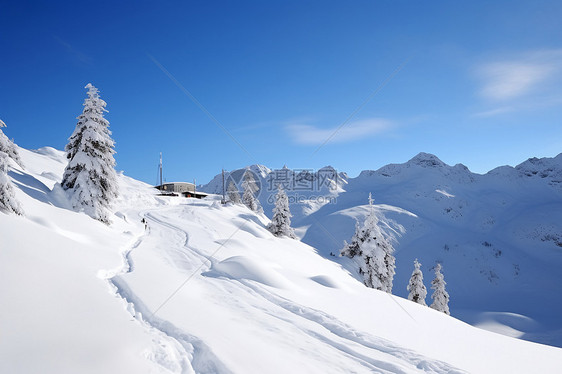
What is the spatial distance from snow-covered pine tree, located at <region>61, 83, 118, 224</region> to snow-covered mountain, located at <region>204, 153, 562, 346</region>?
25.2m

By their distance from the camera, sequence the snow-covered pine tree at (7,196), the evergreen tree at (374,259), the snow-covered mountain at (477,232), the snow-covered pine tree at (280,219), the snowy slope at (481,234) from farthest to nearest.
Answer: the snowy slope at (481,234)
the snow-covered mountain at (477,232)
the snow-covered pine tree at (280,219)
the evergreen tree at (374,259)
the snow-covered pine tree at (7,196)

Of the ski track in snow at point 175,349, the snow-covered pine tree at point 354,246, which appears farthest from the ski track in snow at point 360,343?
the snow-covered pine tree at point 354,246

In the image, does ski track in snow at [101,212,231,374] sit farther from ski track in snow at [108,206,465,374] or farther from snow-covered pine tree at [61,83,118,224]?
snow-covered pine tree at [61,83,118,224]

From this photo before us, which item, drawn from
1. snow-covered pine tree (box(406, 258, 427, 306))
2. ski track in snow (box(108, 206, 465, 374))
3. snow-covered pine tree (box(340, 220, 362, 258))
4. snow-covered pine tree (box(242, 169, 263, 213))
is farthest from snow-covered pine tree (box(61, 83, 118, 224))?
snow-covered pine tree (box(242, 169, 263, 213))

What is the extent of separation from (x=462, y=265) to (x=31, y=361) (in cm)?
9067

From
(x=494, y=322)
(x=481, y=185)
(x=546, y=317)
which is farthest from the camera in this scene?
(x=481, y=185)

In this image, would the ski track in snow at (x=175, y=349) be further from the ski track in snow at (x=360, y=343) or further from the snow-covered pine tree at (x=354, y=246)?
the snow-covered pine tree at (x=354, y=246)

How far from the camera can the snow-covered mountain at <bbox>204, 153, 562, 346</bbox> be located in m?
58.2

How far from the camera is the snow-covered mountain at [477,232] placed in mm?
58188

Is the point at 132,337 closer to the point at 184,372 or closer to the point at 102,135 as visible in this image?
the point at 184,372

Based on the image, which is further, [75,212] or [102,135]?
[102,135]

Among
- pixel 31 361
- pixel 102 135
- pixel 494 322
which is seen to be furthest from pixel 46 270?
pixel 494 322

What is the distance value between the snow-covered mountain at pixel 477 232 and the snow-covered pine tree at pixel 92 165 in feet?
82.6

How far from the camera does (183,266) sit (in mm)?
12164
